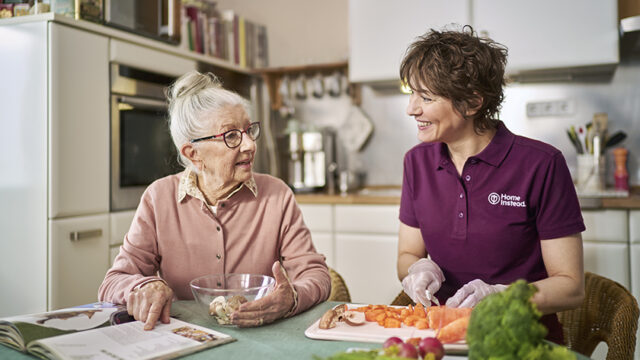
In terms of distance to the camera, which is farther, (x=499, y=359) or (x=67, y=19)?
(x=67, y=19)

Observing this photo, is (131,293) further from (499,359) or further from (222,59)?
(222,59)

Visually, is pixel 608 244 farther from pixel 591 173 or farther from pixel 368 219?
pixel 368 219

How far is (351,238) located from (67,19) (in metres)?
1.74

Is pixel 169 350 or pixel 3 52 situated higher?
pixel 3 52

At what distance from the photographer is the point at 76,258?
2.12 meters

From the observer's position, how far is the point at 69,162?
6.86 ft

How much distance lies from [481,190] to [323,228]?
5.16 feet

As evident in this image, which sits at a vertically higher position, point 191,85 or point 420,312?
point 191,85

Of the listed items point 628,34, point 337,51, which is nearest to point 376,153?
point 337,51

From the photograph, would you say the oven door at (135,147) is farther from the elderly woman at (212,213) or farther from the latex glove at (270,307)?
the latex glove at (270,307)

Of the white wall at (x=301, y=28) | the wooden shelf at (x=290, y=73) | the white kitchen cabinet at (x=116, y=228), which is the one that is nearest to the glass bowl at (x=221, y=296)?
the white kitchen cabinet at (x=116, y=228)

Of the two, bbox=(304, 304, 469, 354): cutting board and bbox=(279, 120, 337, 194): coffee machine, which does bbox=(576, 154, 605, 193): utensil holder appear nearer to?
bbox=(279, 120, 337, 194): coffee machine

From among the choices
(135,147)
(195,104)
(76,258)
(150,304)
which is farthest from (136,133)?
(150,304)

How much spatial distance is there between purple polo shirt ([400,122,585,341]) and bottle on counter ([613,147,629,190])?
170cm
